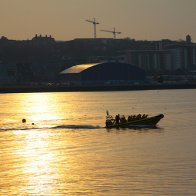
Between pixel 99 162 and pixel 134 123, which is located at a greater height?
pixel 134 123

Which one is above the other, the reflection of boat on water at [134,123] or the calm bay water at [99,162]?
the reflection of boat on water at [134,123]

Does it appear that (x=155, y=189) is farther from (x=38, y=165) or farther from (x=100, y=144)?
(x=100, y=144)

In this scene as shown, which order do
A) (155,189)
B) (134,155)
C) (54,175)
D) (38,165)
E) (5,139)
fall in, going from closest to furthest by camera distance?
(155,189)
(54,175)
(38,165)
(134,155)
(5,139)

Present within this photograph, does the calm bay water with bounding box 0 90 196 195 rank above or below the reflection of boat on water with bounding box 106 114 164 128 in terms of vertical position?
below

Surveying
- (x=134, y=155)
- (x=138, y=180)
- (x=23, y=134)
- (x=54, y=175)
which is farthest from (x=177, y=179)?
(x=23, y=134)

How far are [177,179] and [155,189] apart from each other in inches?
81.9

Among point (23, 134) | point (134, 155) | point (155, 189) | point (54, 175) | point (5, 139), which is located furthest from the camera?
point (23, 134)

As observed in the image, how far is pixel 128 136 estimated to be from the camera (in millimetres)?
52250

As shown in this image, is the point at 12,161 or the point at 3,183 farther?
the point at 12,161

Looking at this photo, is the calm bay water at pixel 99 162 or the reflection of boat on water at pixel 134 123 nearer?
the calm bay water at pixel 99 162

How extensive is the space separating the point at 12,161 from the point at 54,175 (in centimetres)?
491

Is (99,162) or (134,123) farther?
(134,123)

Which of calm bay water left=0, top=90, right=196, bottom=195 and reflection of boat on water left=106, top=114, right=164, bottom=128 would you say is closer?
calm bay water left=0, top=90, right=196, bottom=195

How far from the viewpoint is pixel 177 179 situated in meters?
32.7
